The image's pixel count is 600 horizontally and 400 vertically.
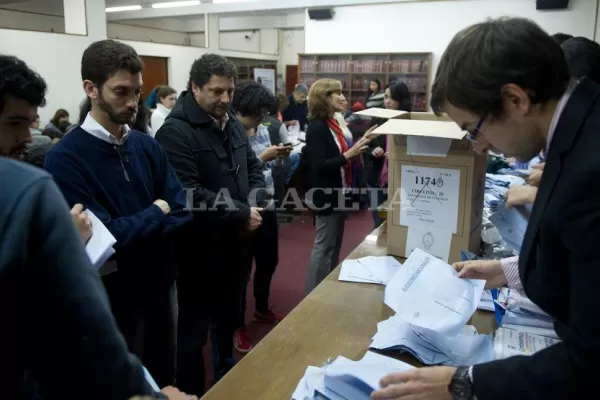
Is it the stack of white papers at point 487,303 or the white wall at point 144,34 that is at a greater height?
the white wall at point 144,34

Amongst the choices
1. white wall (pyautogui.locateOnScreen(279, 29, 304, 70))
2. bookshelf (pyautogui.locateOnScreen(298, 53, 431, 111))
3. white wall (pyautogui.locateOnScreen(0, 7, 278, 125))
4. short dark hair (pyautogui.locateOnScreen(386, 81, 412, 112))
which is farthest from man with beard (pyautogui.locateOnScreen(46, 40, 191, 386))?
white wall (pyautogui.locateOnScreen(279, 29, 304, 70))

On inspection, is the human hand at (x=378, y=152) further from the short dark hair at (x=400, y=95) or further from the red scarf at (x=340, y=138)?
the short dark hair at (x=400, y=95)

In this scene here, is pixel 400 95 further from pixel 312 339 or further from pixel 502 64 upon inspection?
pixel 502 64

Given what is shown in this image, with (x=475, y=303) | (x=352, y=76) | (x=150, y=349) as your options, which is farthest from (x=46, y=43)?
(x=475, y=303)

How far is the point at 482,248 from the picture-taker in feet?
5.74

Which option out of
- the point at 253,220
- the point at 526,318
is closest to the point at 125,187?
the point at 253,220

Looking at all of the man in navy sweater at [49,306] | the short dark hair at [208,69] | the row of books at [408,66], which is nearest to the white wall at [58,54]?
the row of books at [408,66]

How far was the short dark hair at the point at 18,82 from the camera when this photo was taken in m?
1.17

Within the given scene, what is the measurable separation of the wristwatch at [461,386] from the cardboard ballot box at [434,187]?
2.74ft

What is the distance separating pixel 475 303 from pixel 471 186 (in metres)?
0.51

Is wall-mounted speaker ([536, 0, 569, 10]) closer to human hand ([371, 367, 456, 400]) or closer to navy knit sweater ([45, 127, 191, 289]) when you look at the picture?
navy knit sweater ([45, 127, 191, 289])

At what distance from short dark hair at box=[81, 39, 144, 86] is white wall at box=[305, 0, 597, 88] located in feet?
21.0

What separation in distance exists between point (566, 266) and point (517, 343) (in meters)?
0.37

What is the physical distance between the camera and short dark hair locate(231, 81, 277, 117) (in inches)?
104
